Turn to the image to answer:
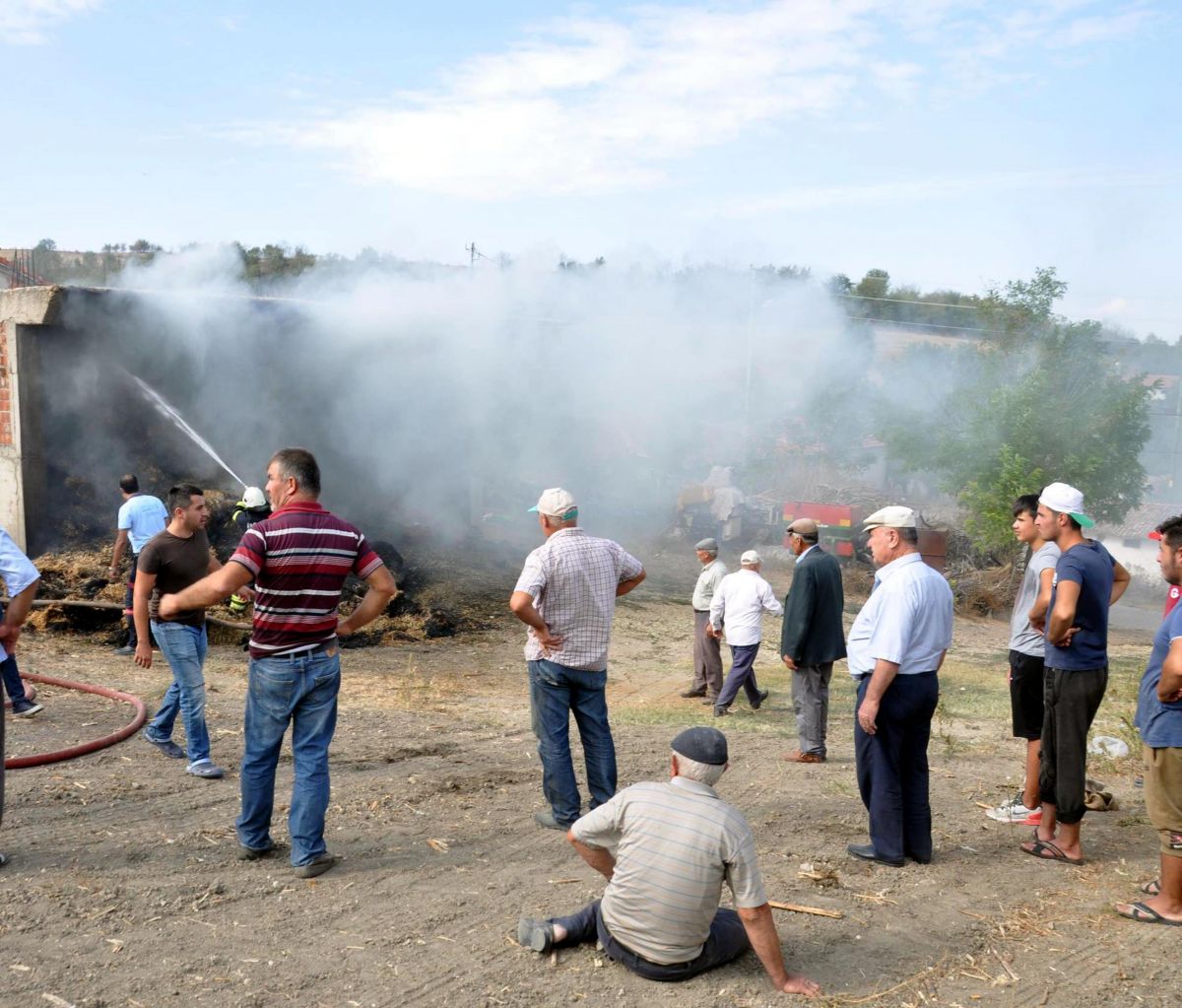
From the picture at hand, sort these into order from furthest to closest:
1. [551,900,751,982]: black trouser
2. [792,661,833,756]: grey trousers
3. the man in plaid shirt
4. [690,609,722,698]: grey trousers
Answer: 1. [690,609,722,698]: grey trousers
2. [792,661,833,756]: grey trousers
3. the man in plaid shirt
4. [551,900,751,982]: black trouser

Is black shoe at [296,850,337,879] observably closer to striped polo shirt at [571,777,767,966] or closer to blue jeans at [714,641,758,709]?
striped polo shirt at [571,777,767,966]

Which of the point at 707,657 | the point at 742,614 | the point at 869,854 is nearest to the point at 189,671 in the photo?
the point at 869,854

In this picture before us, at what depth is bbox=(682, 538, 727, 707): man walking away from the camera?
947 cm

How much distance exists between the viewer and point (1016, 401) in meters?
16.3

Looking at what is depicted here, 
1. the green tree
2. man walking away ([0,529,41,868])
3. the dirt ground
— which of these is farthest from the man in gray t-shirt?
the green tree

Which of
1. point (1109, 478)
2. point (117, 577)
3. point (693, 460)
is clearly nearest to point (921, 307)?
point (693, 460)

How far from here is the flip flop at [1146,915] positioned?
13.7ft

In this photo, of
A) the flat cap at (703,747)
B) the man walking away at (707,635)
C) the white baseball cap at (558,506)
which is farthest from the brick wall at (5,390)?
the flat cap at (703,747)

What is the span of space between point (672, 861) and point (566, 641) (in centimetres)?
183

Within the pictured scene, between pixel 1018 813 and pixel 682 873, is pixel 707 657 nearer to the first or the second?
pixel 1018 813

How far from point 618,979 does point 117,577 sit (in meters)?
Answer: 9.45

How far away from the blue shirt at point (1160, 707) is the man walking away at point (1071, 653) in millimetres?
503

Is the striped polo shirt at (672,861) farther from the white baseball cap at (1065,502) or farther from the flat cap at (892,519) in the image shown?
the white baseball cap at (1065,502)

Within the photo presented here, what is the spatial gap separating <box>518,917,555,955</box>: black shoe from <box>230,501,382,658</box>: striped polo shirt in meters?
1.53
